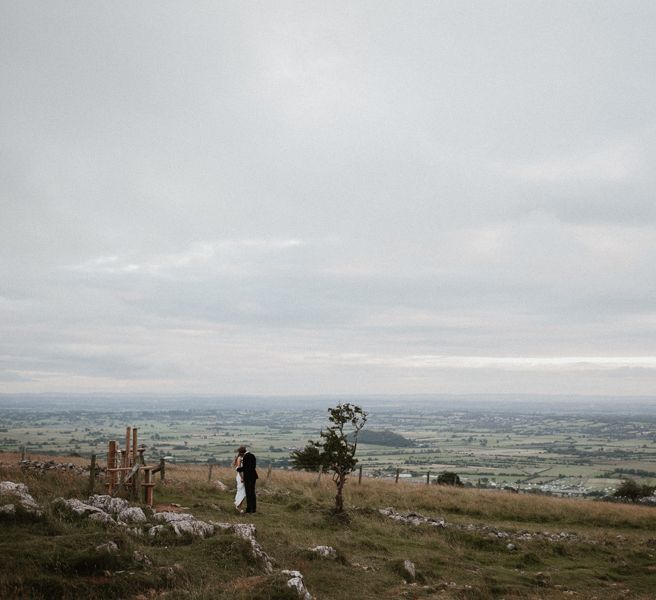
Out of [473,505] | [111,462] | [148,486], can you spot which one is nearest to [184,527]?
[148,486]

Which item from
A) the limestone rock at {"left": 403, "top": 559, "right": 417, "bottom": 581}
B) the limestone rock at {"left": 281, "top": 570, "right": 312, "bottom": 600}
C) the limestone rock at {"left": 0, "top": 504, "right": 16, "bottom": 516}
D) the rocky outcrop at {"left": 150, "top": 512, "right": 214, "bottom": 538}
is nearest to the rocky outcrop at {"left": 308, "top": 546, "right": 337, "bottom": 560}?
the limestone rock at {"left": 403, "top": 559, "right": 417, "bottom": 581}

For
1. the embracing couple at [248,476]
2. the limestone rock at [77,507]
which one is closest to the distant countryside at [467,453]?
the embracing couple at [248,476]

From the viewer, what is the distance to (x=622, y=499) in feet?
147

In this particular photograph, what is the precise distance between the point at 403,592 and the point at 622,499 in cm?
3871

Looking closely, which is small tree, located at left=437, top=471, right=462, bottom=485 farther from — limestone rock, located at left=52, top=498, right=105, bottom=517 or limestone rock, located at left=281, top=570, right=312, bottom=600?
limestone rock, located at left=281, top=570, right=312, bottom=600

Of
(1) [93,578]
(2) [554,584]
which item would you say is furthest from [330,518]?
(1) [93,578]

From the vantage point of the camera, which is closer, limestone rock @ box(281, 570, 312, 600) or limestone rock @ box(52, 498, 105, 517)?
limestone rock @ box(281, 570, 312, 600)

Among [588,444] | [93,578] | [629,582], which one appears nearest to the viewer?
[93,578]

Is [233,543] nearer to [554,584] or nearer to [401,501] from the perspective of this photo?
[554,584]

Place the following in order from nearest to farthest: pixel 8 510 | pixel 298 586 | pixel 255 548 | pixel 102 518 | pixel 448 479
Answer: pixel 298 586, pixel 8 510, pixel 255 548, pixel 102 518, pixel 448 479

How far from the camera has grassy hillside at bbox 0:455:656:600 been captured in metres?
11.6

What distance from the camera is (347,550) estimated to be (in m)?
19.3

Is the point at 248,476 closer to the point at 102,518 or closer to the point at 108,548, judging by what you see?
the point at 102,518

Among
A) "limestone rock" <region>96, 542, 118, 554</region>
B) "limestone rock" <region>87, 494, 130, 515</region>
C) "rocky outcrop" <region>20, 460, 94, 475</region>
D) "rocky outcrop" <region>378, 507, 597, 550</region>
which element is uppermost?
Result: "limestone rock" <region>96, 542, 118, 554</region>
